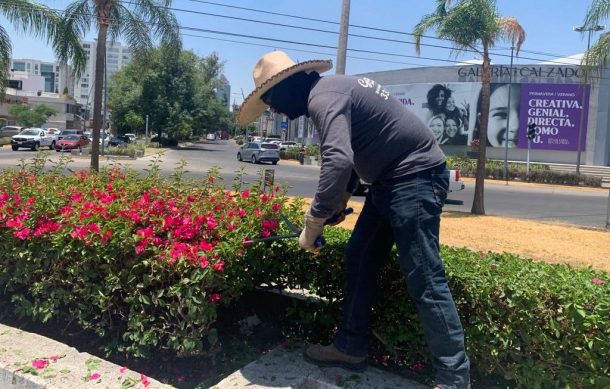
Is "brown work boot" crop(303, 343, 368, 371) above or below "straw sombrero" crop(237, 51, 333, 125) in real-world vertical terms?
below

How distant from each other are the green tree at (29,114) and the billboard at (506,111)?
60334 mm

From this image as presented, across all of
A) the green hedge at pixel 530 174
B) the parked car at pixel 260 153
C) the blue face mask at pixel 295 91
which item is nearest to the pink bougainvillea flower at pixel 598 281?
the blue face mask at pixel 295 91

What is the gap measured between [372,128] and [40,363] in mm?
2112

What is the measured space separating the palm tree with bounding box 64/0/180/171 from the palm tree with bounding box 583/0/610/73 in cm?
1018

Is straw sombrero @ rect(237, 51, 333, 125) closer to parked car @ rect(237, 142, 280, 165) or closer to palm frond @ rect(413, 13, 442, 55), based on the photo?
palm frond @ rect(413, 13, 442, 55)

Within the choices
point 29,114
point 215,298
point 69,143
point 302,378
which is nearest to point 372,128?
point 215,298

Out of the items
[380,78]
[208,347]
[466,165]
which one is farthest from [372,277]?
[380,78]

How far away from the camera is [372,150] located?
265 centimetres

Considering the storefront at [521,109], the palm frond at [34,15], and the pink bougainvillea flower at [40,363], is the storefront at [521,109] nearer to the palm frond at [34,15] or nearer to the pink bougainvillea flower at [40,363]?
the palm frond at [34,15]

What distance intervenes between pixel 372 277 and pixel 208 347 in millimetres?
1068

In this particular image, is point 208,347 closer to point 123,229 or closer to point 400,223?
point 123,229

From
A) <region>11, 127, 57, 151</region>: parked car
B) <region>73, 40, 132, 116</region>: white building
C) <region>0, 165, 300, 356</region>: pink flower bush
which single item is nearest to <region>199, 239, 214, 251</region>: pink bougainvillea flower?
<region>0, 165, 300, 356</region>: pink flower bush

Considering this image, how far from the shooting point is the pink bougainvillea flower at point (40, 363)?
9.65ft

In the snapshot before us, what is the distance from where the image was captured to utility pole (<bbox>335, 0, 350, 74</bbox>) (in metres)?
10.6
